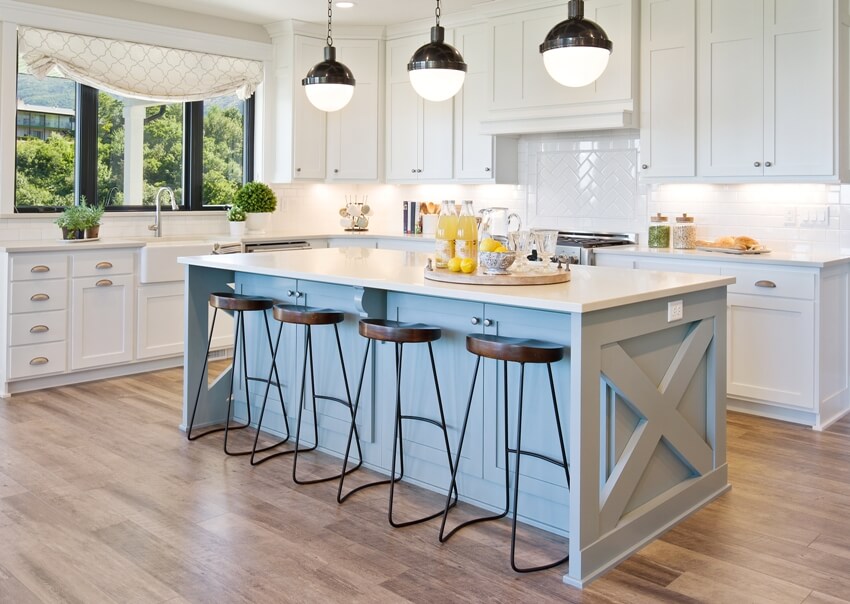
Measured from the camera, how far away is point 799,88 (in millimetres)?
4777

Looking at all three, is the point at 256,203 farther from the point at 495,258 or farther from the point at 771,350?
the point at 771,350

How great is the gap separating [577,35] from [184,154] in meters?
4.31

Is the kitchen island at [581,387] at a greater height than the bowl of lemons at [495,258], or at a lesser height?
lesser

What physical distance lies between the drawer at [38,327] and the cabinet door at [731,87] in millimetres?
4268

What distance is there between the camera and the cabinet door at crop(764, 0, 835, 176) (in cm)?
468

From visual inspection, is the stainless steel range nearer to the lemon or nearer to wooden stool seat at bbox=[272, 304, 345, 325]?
the lemon

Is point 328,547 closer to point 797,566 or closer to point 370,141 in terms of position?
point 797,566

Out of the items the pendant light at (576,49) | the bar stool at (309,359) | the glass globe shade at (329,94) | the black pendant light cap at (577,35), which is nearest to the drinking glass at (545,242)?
the pendant light at (576,49)

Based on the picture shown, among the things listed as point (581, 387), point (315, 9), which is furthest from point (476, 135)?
point (581, 387)

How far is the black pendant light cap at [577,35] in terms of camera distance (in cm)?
324

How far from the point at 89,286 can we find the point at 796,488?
4383mm

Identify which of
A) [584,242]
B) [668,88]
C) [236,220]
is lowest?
[584,242]

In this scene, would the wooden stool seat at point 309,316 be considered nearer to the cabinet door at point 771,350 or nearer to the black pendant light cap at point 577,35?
the black pendant light cap at point 577,35

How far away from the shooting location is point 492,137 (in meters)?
6.39
